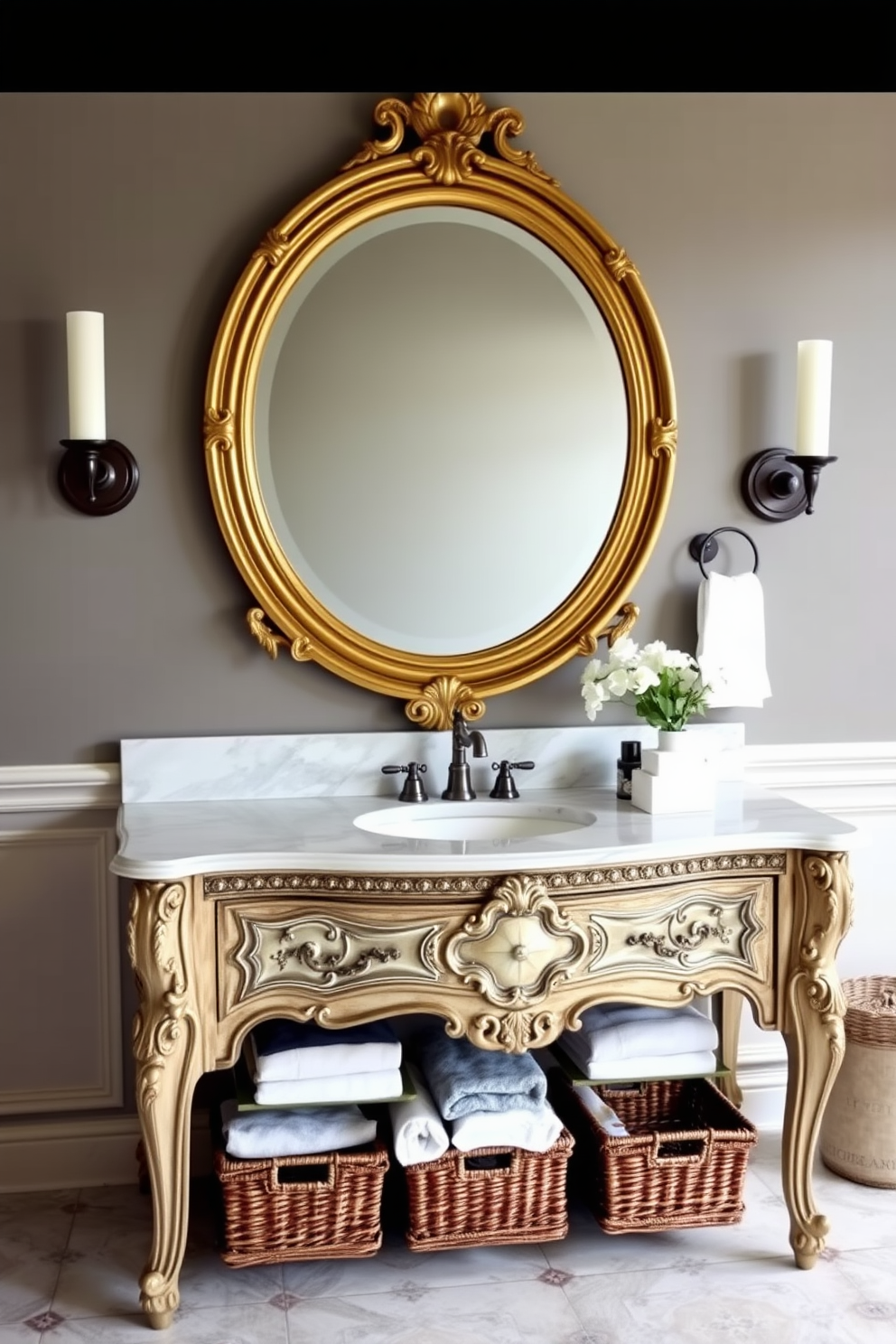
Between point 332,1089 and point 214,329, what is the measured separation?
1450 millimetres

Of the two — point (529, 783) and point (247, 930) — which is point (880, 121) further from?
point (247, 930)

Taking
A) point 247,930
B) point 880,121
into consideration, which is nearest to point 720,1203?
point 247,930

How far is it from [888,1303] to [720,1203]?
0.32 metres

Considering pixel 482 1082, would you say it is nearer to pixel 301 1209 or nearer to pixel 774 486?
pixel 301 1209

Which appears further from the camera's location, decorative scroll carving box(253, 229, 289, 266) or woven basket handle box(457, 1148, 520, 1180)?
decorative scroll carving box(253, 229, 289, 266)

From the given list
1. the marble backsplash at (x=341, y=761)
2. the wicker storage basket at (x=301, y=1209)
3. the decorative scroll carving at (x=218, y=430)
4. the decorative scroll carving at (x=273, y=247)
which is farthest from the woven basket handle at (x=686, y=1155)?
the decorative scroll carving at (x=273, y=247)

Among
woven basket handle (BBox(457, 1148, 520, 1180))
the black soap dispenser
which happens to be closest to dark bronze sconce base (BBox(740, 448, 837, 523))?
the black soap dispenser

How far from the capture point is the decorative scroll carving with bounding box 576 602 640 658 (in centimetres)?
276

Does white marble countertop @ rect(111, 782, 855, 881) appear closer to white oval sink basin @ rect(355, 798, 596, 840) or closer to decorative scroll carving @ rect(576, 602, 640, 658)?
white oval sink basin @ rect(355, 798, 596, 840)

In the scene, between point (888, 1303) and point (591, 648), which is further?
point (591, 648)

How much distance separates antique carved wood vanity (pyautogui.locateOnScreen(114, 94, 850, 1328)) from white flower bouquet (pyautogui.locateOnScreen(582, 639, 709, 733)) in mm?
183

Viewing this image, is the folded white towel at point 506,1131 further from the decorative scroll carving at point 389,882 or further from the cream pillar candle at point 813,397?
the cream pillar candle at point 813,397

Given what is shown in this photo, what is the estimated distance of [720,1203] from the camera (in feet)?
8.12

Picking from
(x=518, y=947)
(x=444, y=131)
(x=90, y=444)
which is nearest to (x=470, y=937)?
(x=518, y=947)
